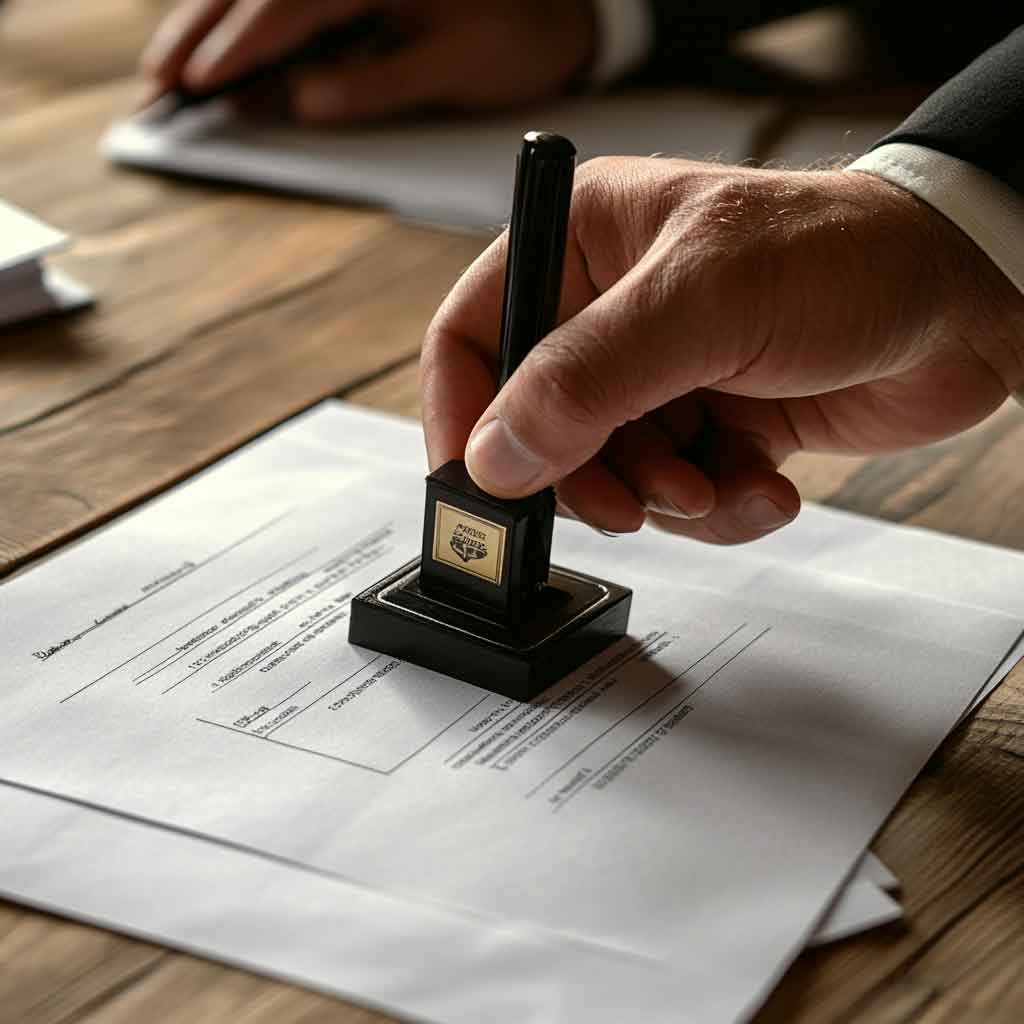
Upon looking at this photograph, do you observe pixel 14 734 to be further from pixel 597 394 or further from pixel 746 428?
pixel 746 428

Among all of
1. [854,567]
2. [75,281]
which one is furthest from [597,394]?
[75,281]

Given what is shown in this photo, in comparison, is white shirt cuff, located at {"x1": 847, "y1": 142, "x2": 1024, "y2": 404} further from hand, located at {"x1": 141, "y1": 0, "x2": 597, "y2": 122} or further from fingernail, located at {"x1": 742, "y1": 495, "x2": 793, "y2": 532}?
hand, located at {"x1": 141, "y1": 0, "x2": 597, "y2": 122}

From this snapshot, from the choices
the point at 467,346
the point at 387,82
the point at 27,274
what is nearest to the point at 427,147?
the point at 387,82

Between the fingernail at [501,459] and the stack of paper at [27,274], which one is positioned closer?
the fingernail at [501,459]

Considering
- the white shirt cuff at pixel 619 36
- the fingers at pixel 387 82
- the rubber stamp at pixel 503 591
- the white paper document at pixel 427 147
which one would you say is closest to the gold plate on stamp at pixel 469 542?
the rubber stamp at pixel 503 591

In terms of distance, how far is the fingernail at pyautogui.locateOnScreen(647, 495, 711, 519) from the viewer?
0.71 metres

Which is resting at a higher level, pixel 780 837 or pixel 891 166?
pixel 891 166

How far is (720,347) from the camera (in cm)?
62

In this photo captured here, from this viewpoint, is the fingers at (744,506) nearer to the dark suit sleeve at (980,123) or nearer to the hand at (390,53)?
the dark suit sleeve at (980,123)

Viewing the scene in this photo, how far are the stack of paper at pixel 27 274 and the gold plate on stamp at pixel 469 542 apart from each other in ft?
1.47

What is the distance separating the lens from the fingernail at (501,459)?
0.59 meters

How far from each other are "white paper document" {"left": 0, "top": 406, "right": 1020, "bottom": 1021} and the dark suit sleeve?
0.67 feet

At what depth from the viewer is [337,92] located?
1300 millimetres

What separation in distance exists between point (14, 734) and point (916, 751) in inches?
13.3
